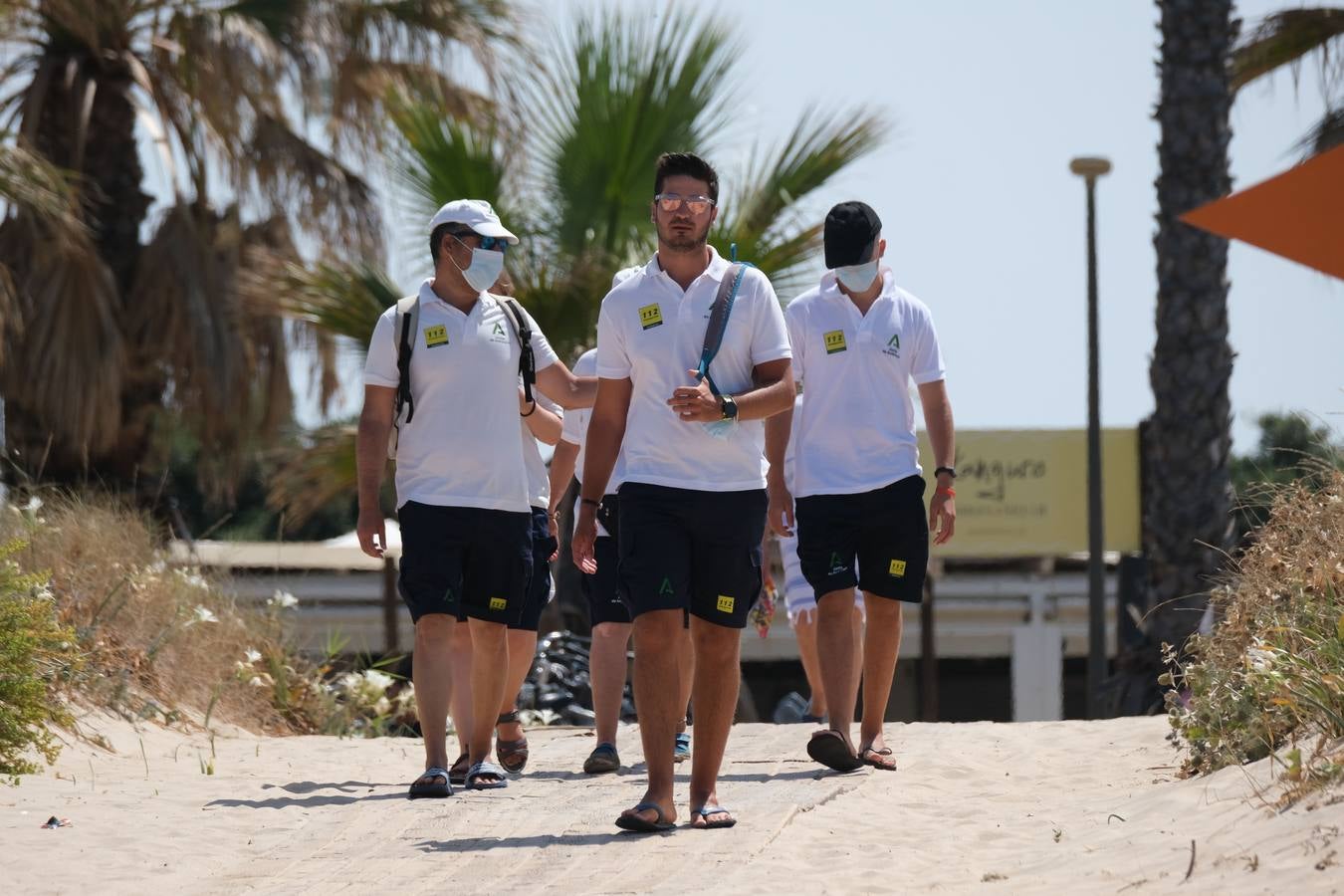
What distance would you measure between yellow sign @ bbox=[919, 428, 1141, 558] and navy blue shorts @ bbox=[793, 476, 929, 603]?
1559 cm

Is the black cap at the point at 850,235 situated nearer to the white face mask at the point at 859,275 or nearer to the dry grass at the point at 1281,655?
the white face mask at the point at 859,275

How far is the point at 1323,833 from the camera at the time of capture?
456 cm

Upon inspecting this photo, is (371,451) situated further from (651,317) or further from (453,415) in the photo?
(651,317)

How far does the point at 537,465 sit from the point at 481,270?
904mm

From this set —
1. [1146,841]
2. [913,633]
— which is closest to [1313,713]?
[1146,841]

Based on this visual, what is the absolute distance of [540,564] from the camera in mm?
6988

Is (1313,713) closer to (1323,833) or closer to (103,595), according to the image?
(1323,833)

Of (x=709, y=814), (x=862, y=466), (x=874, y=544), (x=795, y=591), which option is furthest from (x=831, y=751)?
(x=795, y=591)

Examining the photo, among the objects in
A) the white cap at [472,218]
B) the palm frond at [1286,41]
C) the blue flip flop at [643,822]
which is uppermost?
the palm frond at [1286,41]

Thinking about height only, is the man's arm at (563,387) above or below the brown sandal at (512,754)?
above

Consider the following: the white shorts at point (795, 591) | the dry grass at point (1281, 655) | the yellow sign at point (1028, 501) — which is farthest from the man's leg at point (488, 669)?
the yellow sign at point (1028, 501)

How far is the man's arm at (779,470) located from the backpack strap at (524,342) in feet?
2.95

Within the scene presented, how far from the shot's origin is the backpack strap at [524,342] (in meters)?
6.70

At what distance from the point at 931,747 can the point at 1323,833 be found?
9.81ft
